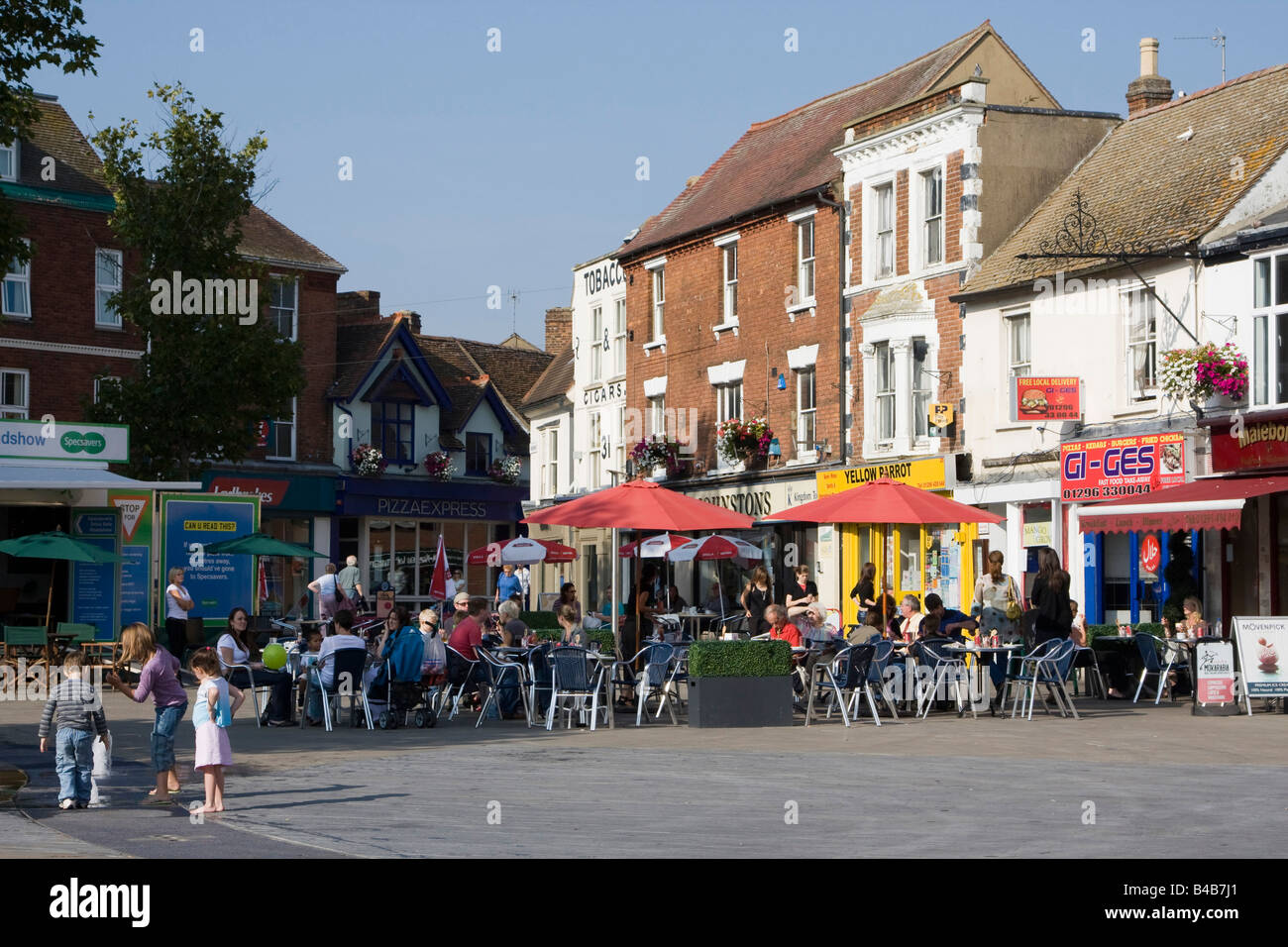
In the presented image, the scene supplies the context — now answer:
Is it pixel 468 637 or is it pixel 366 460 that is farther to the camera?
pixel 366 460

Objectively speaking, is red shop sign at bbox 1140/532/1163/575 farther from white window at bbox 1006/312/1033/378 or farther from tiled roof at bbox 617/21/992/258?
tiled roof at bbox 617/21/992/258

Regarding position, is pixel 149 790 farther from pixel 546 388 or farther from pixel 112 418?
pixel 546 388

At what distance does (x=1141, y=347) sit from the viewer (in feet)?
85.0

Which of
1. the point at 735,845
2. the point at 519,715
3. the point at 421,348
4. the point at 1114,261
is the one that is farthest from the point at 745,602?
the point at 421,348

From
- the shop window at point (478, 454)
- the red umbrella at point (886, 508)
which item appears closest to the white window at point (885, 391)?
the red umbrella at point (886, 508)

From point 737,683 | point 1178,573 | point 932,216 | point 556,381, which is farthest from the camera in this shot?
point 556,381

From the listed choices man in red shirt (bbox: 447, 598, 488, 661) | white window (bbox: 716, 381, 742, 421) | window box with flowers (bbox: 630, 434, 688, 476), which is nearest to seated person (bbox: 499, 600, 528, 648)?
man in red shirt (bbox: 447, 598, 488, 661)

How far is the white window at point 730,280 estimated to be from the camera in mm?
37438

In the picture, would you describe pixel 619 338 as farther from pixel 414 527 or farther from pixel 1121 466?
pixel 1121 466

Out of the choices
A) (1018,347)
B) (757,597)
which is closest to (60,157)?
(1018,347)

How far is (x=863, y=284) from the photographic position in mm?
32688

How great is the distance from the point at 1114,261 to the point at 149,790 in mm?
18111

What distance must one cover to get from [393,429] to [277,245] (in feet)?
21.5

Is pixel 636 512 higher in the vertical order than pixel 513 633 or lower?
higher
